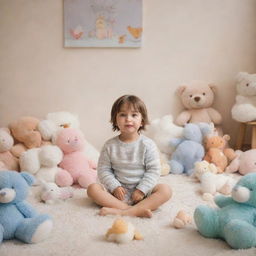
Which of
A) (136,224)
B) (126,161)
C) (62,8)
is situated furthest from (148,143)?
(62,8)

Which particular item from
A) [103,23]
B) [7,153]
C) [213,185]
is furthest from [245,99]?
[7,153]

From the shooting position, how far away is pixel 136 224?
138 cm

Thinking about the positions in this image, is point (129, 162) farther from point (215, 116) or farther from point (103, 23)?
point (103, 23)

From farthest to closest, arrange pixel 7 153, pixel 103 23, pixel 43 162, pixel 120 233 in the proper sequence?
pixel 103 23 < pixel 7 153 < pixel 43 162 < pixel 120 233

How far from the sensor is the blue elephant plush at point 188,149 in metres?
2.23

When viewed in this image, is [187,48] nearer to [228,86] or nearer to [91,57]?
[228,86]

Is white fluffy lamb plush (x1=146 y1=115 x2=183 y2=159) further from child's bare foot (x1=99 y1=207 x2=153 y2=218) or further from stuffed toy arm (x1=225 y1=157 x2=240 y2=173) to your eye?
child's bare foot (x1=99 y1=207 x2=153 y2=218)

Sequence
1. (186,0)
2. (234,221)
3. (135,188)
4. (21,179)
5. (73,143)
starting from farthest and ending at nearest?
(186,0)
(73,143)
(135,188)
(21,179)
(234,221)

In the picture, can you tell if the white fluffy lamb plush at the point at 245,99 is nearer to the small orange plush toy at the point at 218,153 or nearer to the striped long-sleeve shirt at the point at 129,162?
the small orange plush toy at the point at 218,153

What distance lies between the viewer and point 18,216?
50.1 inches

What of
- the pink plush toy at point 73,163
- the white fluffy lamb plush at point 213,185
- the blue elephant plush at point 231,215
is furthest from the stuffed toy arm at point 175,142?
the blue elephant plush at point 231,215

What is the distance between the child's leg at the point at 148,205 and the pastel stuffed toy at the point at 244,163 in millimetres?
819

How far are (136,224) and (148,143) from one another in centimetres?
42

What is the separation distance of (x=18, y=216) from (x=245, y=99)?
179 cm
